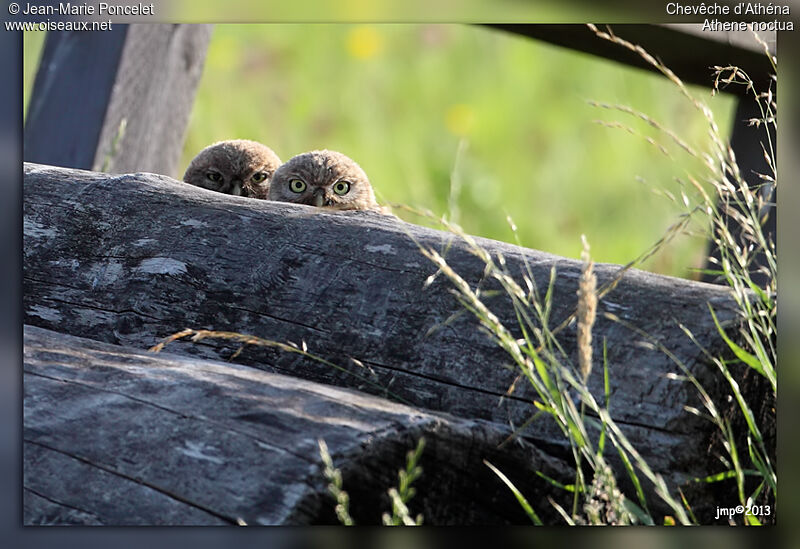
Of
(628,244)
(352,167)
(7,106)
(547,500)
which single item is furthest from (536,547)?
(628,244)

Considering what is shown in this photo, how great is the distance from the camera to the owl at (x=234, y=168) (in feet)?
9.26

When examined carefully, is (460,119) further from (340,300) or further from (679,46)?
(340,300)

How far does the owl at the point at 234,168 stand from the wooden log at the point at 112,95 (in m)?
0.17

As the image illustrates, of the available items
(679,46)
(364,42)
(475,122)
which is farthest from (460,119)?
(679,46)

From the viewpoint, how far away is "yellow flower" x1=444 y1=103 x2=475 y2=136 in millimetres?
3498

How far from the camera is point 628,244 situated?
10.6 feet

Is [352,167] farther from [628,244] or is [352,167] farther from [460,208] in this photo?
[628,244]

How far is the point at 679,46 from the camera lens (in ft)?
7.63

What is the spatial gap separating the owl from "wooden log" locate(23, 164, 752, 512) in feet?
2.95

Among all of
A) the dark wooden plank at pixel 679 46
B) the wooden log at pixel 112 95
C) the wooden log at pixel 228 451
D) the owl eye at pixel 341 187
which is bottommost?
the wooden log at pixel 228 451

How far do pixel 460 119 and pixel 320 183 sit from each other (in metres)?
1.05

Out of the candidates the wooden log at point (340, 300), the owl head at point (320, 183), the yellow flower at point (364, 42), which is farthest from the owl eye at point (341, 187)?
the wooden log at point (340, 300)

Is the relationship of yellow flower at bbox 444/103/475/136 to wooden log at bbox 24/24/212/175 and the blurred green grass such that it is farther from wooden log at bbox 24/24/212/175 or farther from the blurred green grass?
wooden log at bbox 24/24/212/175

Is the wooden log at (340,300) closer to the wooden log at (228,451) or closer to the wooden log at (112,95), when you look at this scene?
the wooden log at (228,451)
